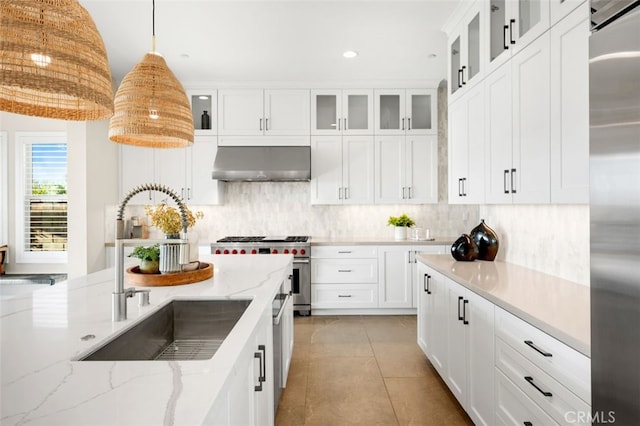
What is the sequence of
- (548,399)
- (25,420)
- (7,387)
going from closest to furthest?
(25,420) < (7,387) < (548,399)

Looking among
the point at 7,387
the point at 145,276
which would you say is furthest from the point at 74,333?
the point at 145,276

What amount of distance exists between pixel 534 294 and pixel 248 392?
4.67 ft

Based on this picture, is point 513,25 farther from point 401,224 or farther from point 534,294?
point 401,224

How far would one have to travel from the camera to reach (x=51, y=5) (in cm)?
100

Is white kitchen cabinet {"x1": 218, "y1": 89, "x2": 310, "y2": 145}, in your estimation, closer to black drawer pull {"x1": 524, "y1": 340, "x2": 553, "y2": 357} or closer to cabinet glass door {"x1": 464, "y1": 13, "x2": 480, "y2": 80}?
cabinet glass door {"x1": 464, "y1": 13, "x2": 480, "y2": 80}

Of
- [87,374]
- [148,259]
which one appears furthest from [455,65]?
[87,374]

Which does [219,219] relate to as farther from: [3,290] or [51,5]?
[51,5]

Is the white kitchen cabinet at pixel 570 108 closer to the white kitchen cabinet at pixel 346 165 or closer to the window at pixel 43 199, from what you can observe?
the white kitchen cabinet at pixel 346 165

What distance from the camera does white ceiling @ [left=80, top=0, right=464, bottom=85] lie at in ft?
9.03

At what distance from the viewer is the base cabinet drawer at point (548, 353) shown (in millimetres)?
1150

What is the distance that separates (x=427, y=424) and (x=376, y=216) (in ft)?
9.50

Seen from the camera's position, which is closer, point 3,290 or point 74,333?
point 74,333

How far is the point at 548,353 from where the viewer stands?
51.7 inches

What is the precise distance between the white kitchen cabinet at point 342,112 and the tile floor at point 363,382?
2389 millimetres
